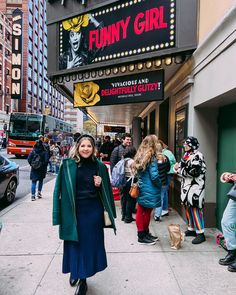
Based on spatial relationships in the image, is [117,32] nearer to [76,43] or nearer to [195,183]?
[76,43]

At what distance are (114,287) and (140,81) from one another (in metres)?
4.13

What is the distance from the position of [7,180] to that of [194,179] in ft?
15.9

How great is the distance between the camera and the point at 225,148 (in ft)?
17.0

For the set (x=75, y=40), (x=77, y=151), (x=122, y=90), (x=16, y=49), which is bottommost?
(x=77, y=151)

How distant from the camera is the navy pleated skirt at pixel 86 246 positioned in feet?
10.2

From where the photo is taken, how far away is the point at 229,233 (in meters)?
3.91

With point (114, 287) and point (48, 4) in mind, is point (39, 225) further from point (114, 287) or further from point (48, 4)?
point (48, 4)

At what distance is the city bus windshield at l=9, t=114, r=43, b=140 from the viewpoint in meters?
21.3

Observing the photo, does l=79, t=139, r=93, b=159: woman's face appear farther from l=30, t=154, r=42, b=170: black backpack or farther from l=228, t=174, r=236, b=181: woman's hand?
l=30, t=154, r=42, b=170: black backpack

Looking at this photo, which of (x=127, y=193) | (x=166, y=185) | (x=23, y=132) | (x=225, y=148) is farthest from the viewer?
(x=23, y=132)

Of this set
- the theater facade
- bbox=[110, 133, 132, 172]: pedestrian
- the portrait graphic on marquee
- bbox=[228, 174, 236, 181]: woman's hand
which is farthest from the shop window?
bbox=[228, 174, 236, 181]: woman's hand

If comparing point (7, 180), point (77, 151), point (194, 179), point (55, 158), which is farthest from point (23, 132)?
point (77, 151)

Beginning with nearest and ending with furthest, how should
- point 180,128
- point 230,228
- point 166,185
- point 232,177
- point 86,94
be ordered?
1. point 232,177
2. point 230,228
3. point 166,185
4. point 180,128
5. point 86,94

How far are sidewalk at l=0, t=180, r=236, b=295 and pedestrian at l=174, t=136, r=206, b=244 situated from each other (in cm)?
31
